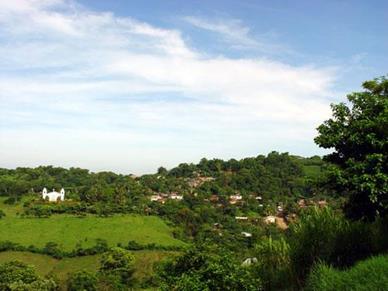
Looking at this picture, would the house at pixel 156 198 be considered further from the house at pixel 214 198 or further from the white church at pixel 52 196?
the white church at pixel 52 196


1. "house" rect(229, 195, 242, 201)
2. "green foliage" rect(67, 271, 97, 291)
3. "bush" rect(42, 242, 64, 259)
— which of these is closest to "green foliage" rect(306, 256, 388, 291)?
"green foliage" rect(67, 271, 97, 291)

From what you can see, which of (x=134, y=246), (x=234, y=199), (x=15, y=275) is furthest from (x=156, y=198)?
(x=15, y=275)

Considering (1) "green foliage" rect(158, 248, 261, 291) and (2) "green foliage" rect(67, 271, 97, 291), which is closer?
(1) "green foliage" rect(158, 248, 261, 291)

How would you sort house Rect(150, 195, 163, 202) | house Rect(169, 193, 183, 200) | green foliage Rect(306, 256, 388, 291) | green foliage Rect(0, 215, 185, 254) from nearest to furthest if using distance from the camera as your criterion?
green foliage Rect(306, 256, 388, 291) → green foliage Rect(0, 215, 185, 254) → house Rect(150, 195, 163, 202) → house Rect(169, 193, 183, 200)

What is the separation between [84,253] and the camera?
6994 cm

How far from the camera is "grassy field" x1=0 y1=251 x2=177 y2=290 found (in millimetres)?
63656

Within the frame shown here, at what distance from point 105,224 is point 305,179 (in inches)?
2829

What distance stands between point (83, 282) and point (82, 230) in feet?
101

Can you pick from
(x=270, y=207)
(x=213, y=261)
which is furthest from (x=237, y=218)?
(x=213, y=261)

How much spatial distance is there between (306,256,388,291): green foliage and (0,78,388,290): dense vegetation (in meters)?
0.03

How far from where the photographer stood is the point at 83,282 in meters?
47.7

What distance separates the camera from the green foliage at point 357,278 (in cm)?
893

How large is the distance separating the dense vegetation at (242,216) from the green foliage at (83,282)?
133mm

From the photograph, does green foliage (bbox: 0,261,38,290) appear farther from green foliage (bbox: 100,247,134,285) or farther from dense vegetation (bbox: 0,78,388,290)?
green foliage (bbox: 100,247,134,285)
